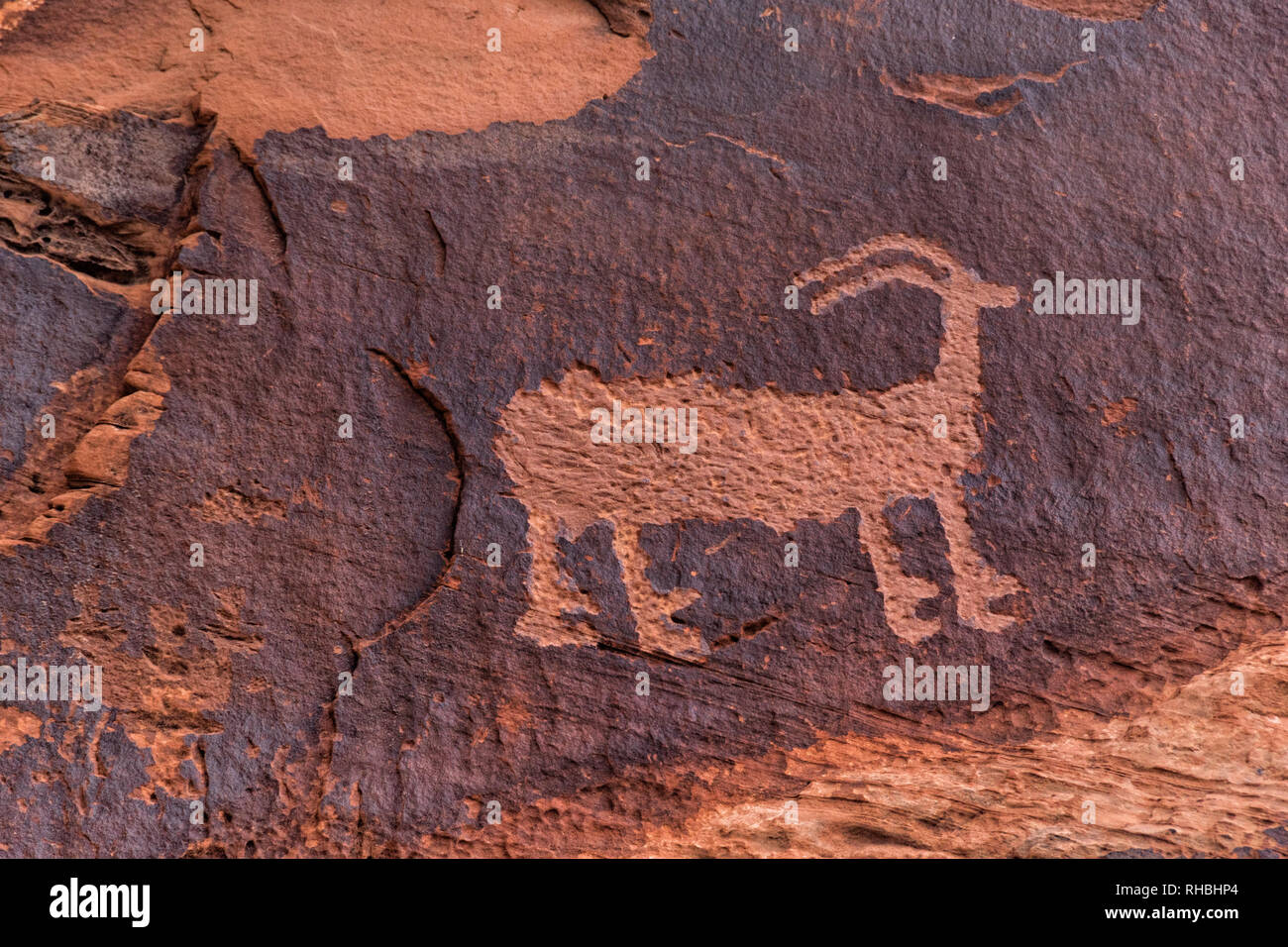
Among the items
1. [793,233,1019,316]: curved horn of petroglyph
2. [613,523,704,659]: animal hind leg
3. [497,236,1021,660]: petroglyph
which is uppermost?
[793,233,1019,316]: curved horn of petroglyph

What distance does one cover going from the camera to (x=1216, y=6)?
2.38 metres

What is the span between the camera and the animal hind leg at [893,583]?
88.4 inches

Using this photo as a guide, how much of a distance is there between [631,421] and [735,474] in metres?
0.25

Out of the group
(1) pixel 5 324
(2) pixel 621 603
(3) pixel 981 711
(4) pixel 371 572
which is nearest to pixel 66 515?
(1) pixel 5 324

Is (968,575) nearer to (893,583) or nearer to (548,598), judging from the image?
(893,583)

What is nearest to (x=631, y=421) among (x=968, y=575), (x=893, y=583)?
(x=893, y=583)

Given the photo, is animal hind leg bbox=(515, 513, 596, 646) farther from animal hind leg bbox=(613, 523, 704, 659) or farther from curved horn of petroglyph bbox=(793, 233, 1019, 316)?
curved horn of petroglyph bbox=(793, 233, 1019, 316)

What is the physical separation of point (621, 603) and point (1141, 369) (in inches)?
49.1

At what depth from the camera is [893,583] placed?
88.5 inches

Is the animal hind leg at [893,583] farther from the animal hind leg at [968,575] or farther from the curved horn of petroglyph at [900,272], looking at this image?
the curved horn of petroglyph at [900,272]

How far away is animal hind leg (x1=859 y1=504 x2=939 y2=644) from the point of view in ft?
7.36

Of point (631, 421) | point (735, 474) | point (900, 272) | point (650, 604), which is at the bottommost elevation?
point (650, 604)

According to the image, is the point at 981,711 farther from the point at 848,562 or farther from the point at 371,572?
the point at 371,572

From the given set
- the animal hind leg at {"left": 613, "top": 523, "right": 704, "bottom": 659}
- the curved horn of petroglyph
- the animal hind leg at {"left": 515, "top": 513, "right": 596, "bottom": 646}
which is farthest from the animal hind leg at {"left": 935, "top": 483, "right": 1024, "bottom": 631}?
the animal hind leg at {"left": 515, "top": 513, "right": 596, "bottom": 646}
